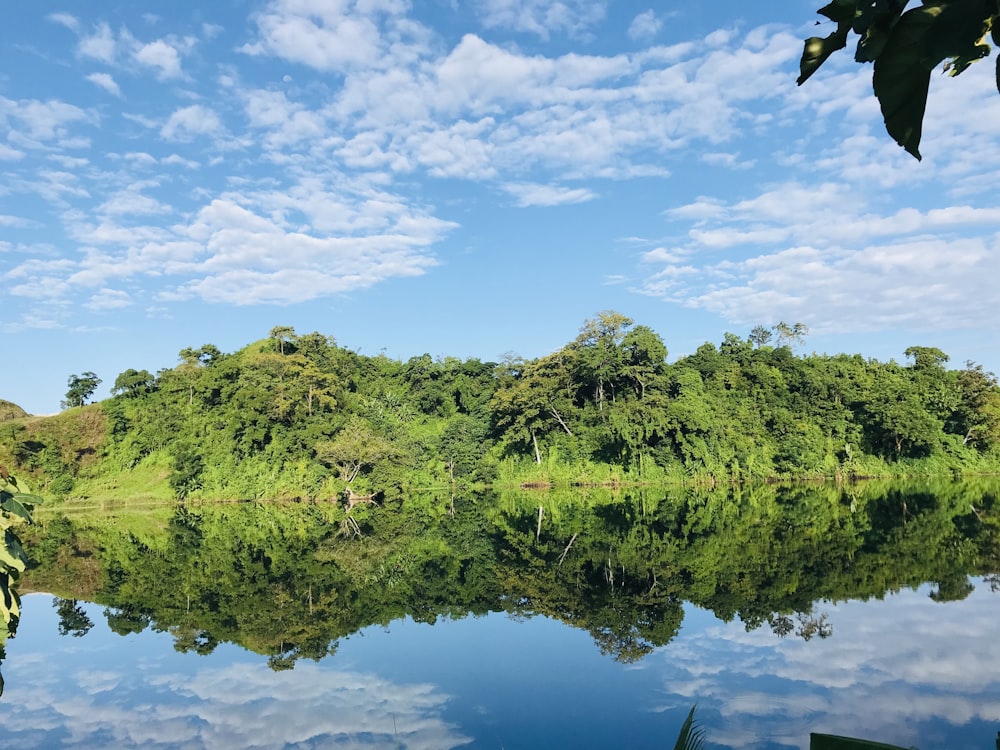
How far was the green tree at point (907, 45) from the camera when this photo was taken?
0.91m

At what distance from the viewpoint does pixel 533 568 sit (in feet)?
44.0

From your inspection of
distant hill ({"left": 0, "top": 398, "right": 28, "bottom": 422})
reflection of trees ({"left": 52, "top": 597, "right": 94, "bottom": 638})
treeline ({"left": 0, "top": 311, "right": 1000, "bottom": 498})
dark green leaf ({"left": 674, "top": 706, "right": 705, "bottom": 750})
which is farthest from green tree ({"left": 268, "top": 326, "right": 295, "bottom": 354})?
dark green leaf ({"left": 674, "top": 706, "right": 705, "bottom": 750})

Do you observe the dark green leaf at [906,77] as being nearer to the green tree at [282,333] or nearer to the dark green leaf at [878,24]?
the dark green leaf at [878,24]

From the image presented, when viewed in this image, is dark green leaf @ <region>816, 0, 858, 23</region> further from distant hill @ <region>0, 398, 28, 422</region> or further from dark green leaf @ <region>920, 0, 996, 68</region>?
distant hill @ <region>0, 398, 28, 422</region>

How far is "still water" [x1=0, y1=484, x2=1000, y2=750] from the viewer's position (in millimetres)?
6188

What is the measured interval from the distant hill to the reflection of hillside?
3284cm

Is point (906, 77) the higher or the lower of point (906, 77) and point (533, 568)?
the higher

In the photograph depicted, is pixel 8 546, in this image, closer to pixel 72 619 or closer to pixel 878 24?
pixel 878 24

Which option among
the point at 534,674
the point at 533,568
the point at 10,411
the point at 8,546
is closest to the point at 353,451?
the point at 533,568

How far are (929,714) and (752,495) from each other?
23.2 metres

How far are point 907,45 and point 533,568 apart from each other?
13.3 meters

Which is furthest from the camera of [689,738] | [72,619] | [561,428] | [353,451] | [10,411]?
[10,411]

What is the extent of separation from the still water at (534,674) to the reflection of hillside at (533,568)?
12 cm

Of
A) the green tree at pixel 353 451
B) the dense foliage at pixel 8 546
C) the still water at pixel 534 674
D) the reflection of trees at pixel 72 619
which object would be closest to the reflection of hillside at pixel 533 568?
the still water at pixel 534 674
